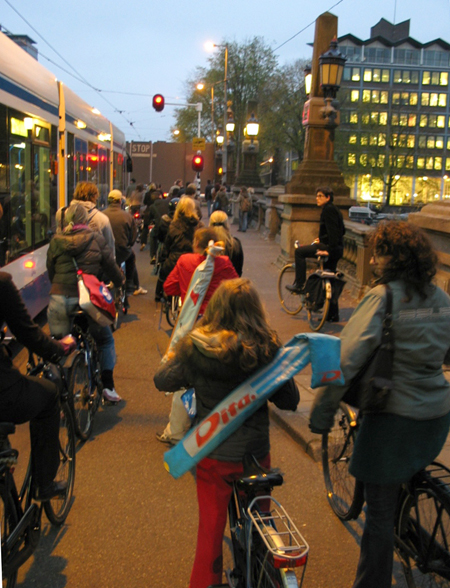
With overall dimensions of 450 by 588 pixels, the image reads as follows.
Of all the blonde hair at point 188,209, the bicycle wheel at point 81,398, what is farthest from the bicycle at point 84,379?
the blonde hair at point 188,209

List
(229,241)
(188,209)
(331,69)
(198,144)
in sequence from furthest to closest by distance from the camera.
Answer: (198,144)
(331,69)
(188,209)
(229,241)

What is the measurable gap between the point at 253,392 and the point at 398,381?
0.64 meters

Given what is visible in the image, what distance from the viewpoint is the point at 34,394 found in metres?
3.06

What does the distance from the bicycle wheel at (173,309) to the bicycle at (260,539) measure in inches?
201

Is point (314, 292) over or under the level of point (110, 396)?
over

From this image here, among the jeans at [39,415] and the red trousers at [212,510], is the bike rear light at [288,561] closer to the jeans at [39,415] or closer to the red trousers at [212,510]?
the red trousers at [212,510]

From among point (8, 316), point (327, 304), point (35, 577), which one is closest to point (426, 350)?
point (8, 316)

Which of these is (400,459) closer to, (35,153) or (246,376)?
(246,376)

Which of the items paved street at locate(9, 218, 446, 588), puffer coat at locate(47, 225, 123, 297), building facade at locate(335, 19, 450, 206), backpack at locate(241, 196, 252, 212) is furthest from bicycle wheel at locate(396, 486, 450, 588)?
building facade at locate(335, 19, 450, 206)

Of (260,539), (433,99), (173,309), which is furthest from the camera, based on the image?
(433,99)

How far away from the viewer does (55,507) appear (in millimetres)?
3758

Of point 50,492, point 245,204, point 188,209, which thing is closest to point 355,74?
point 245,204

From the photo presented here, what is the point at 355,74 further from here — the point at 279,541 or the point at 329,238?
the point at 279,541

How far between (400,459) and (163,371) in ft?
3.51
